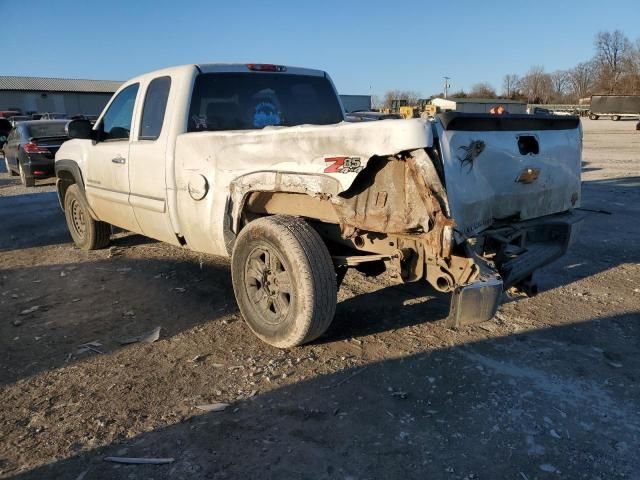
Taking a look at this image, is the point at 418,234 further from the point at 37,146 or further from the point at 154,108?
the point at 37,146

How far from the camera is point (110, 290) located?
17.4ft

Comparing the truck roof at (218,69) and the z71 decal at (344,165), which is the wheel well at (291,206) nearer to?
the z71 decal at (344,165)

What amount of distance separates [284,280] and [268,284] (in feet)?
0.75

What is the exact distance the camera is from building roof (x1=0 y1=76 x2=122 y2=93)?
6625 centimetres

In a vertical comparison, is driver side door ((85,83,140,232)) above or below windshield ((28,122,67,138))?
below

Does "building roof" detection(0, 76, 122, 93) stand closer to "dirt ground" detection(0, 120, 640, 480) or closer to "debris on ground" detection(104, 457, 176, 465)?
"dirt ground" detection(0, 120, 640, 480)

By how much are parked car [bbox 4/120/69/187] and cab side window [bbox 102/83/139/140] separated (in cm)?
728

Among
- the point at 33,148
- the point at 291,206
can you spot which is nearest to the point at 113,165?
the point at 291,206

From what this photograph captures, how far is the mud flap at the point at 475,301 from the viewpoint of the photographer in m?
2.99

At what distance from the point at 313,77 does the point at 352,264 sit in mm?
2499

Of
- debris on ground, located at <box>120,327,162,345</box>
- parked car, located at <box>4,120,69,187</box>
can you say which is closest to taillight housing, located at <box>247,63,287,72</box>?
debris on ground, located at <box>120,327,162,345</box>

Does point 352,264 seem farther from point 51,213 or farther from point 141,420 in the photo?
point 51,213

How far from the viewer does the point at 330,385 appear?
3.35m

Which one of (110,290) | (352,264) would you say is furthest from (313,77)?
(110,290)
